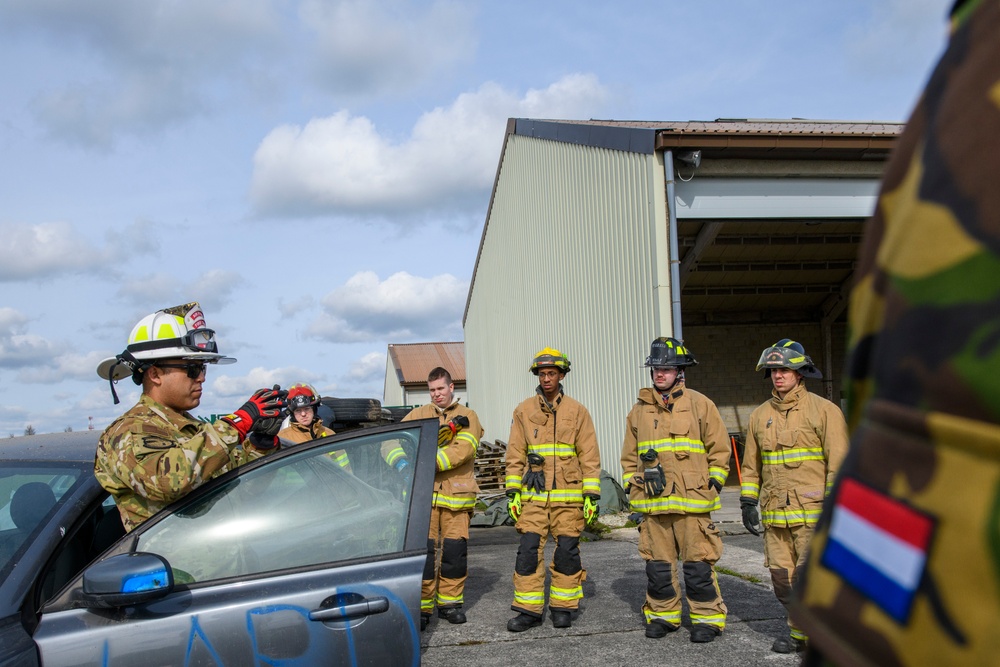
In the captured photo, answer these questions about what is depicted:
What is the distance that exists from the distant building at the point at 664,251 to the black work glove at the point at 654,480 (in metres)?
3.09

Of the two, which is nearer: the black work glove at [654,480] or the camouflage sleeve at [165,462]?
the camouflage sleeve at [165,462]

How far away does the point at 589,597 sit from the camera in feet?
21.0

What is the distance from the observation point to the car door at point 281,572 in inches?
98.3

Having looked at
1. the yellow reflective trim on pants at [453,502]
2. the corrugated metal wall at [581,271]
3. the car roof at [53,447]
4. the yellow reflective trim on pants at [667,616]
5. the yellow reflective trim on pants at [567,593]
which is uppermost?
the corrugated metal wall at [581,271]

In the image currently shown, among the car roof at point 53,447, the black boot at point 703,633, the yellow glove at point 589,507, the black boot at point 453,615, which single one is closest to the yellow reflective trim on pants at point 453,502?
the black boot at point 453,615

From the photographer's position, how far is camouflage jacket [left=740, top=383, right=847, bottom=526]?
16.3 ft

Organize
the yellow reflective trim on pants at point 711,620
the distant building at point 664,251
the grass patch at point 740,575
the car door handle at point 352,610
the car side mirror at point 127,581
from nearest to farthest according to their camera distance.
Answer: the car side mirror at point 127,581
the car door handle at point 352,610
the yellow reflective trim on pants at point 711,620
the grass patch at point 740,575
the distant building at point 664,251

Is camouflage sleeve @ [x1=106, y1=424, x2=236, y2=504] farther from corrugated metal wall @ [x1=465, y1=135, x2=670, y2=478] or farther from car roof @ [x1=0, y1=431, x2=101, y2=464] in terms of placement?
corrugated metal wall @ [x1=465, y1=135, x2=670, y2=478]

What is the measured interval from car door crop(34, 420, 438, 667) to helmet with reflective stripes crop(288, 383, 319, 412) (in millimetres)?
3596

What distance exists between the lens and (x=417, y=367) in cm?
3741

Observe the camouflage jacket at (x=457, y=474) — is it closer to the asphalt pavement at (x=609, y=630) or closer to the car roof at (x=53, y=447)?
the asphalt pavement at (x=609, y=630)

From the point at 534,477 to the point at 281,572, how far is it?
3.30m

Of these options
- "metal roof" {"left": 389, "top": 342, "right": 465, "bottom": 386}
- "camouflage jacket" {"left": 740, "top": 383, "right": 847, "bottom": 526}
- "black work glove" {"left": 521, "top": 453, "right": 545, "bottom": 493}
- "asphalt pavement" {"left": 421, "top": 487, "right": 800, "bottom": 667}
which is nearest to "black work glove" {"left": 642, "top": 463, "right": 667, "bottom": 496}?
"camouflage jacket" {"left": 740, "top": 383, "right": 847, "bottom": 526}

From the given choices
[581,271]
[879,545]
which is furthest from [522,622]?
[581,271]
